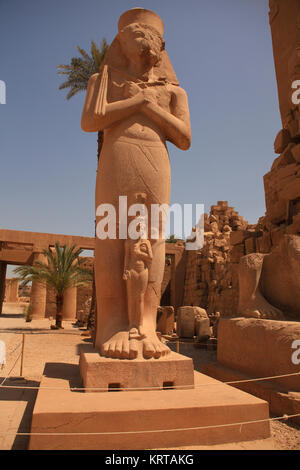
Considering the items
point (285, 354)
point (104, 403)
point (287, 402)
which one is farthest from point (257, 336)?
point (104, 403)

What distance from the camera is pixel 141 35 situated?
3129 mm

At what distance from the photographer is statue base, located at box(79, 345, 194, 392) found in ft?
7.66

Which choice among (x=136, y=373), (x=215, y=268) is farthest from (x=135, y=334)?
(x=215, y=268)

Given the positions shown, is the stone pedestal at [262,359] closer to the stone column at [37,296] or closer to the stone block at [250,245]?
the stone block at [250,245]

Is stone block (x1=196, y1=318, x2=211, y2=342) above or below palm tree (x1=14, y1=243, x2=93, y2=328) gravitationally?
below

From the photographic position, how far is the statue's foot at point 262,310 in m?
3.54

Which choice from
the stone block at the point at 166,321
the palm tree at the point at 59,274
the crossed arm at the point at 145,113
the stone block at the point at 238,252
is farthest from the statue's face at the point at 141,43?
the palm tree at the point at 59,274

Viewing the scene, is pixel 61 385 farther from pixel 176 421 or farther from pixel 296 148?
pixel 296 148

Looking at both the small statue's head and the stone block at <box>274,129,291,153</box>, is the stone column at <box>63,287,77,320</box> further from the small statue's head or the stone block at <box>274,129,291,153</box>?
the small statue's head

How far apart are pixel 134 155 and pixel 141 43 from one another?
3.43 feet

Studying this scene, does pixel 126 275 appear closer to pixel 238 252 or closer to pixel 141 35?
pixel 141 35

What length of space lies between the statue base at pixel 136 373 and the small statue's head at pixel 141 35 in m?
2.57

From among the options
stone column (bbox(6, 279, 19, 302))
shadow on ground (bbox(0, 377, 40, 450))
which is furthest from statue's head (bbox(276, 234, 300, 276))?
stone column (bbox(6, 279, 19, 302))

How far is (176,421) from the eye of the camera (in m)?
2.00
